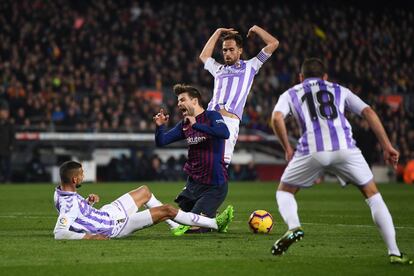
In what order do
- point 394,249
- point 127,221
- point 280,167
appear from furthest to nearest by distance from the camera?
point 280,167 → point 127,221 → point 394,249

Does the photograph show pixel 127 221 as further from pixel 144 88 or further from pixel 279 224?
pixel 144 88

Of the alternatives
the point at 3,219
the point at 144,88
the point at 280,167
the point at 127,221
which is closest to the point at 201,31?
the point at 144,88

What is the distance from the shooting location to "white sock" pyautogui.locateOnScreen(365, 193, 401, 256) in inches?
330

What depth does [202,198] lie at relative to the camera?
1178 cm

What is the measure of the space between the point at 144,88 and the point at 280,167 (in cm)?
552

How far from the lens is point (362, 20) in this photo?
1638 inches

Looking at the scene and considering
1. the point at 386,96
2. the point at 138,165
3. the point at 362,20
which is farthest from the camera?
the point at 362,20

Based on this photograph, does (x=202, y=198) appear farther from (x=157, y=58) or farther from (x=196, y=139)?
(x=157, y=58)

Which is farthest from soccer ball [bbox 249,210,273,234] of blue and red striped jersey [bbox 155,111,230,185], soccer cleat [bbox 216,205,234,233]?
blue and red striped jersey [bbox 155,111,230,185]

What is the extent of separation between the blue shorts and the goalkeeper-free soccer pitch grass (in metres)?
0.33

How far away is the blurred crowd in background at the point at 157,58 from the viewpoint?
2934cm

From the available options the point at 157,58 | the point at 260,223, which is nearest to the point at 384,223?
the point at 260,223

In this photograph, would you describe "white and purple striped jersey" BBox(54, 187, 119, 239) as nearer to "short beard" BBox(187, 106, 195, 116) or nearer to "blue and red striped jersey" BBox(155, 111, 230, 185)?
"blue and red striped jersey" BBox(155, 111, 230, 185)

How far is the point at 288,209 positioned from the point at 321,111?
984mm
